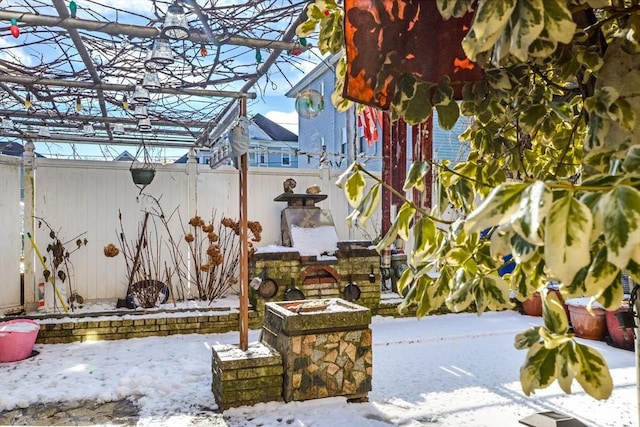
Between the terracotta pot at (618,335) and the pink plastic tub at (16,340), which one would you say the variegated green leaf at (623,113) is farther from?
the pink plastic tub at (16,340)

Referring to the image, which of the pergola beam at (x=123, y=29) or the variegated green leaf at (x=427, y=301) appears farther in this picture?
the pergola beam at (x=123, y=29)

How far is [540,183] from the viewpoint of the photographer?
551 millimetres

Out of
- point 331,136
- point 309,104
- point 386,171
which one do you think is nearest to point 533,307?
point 386,171

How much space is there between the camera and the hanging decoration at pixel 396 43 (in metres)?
1.07

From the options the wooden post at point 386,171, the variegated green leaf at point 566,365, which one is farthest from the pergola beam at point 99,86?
the variegated green leaf at point 566,365

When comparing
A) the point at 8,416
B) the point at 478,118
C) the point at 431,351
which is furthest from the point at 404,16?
the point at 431,351

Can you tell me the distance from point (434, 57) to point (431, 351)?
441 centimetres

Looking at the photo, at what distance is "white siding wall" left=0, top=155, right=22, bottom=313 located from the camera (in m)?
6.11

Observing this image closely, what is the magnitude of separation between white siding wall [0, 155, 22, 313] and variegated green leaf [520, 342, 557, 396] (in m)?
6.85

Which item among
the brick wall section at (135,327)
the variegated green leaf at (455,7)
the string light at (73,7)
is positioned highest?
the string light at (73,7)

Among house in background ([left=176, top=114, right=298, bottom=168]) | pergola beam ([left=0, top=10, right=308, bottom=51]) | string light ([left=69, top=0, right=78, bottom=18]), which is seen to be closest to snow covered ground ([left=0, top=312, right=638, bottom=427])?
pergola beam ([left=0, top=10, right=308, bottom=51])

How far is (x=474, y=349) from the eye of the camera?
5.09 metres

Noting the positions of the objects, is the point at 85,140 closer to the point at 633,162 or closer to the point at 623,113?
the point at 623,113

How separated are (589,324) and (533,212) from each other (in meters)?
5.66
